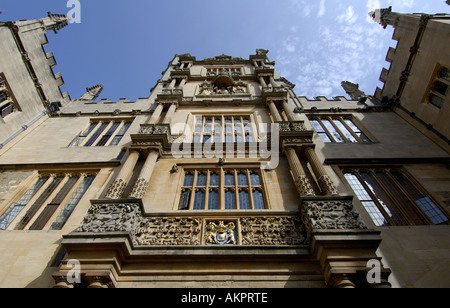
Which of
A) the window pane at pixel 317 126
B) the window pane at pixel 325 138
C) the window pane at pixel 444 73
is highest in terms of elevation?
the window pane at pixel 317 126

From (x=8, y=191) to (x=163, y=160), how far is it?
6.54 meters

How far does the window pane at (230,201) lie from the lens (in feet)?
32.3

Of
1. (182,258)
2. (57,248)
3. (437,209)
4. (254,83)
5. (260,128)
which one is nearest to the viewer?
(182,258)

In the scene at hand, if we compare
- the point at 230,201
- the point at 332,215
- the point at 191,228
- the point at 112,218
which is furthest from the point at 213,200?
the point at 332,215

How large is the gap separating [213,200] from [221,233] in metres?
2.09

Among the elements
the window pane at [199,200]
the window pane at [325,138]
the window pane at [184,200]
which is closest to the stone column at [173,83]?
the window pane at [325,138]

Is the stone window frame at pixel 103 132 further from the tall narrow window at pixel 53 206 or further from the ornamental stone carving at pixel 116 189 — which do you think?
the ornamental stone carving at pixel 116 189

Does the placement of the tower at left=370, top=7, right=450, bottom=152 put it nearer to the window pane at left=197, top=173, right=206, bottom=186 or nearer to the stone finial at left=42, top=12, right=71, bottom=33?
the window pane at left=197, top=173, right=206, bottom=186

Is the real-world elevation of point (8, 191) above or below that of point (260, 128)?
below

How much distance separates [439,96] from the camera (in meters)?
13.6

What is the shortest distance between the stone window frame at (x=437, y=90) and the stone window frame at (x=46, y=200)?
58.8ft

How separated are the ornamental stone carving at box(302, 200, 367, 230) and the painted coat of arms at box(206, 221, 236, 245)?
7.86ft
